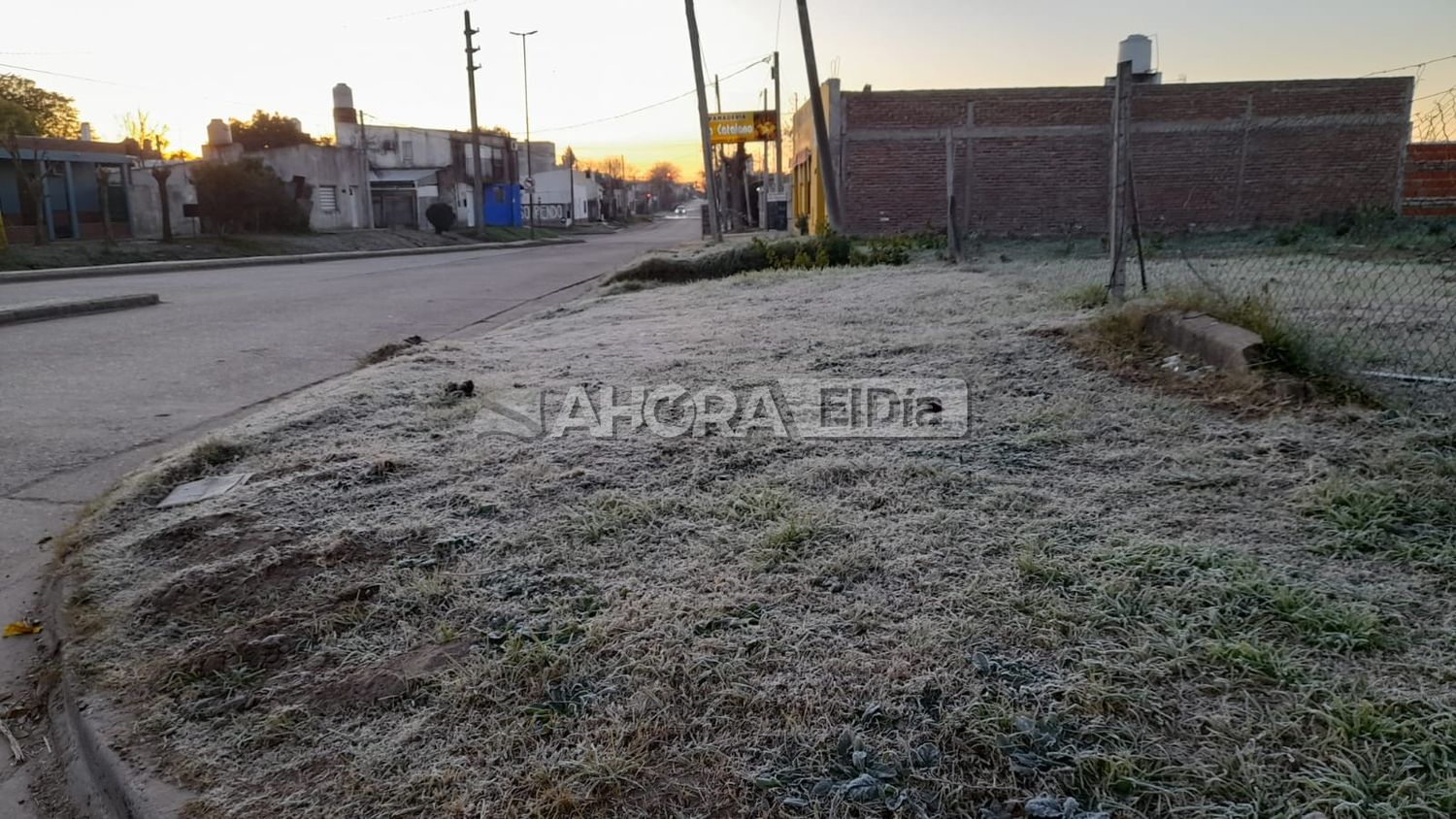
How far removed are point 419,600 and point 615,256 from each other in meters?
24.2

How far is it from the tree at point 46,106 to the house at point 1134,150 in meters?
32.4

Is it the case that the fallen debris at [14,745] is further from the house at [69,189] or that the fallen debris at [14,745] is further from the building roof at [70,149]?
the building roof at [70,149]

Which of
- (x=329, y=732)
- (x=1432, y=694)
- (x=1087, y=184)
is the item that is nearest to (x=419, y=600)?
(x=329, y=732)

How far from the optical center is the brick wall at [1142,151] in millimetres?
22109

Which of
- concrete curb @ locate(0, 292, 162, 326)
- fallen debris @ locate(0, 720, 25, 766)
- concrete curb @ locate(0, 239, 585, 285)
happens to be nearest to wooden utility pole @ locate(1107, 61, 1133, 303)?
fallen debris @ locate(0, 720, 25, 766)

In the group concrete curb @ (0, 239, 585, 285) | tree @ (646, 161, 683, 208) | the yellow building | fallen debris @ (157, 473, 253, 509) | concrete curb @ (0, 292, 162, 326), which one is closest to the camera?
fallen debris @ (157, 473, 253, 509)

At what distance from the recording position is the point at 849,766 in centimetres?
189

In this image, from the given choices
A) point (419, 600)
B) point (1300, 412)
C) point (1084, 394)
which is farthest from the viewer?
point (1084, 394)

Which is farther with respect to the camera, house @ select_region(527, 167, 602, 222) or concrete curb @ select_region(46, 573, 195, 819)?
house @ select_region(527, 167, 602, 222)

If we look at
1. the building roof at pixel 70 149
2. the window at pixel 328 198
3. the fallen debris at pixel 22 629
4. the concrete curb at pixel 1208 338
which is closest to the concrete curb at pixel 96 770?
the fallen debris at pixel 22 629

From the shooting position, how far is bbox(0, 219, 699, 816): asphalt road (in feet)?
12.8

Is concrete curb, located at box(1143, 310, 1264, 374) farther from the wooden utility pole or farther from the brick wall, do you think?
the brick wall

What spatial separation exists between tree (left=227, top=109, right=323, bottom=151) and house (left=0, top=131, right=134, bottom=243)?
1549 centimetres

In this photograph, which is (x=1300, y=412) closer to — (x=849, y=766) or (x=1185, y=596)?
(x=1185, y=596)
